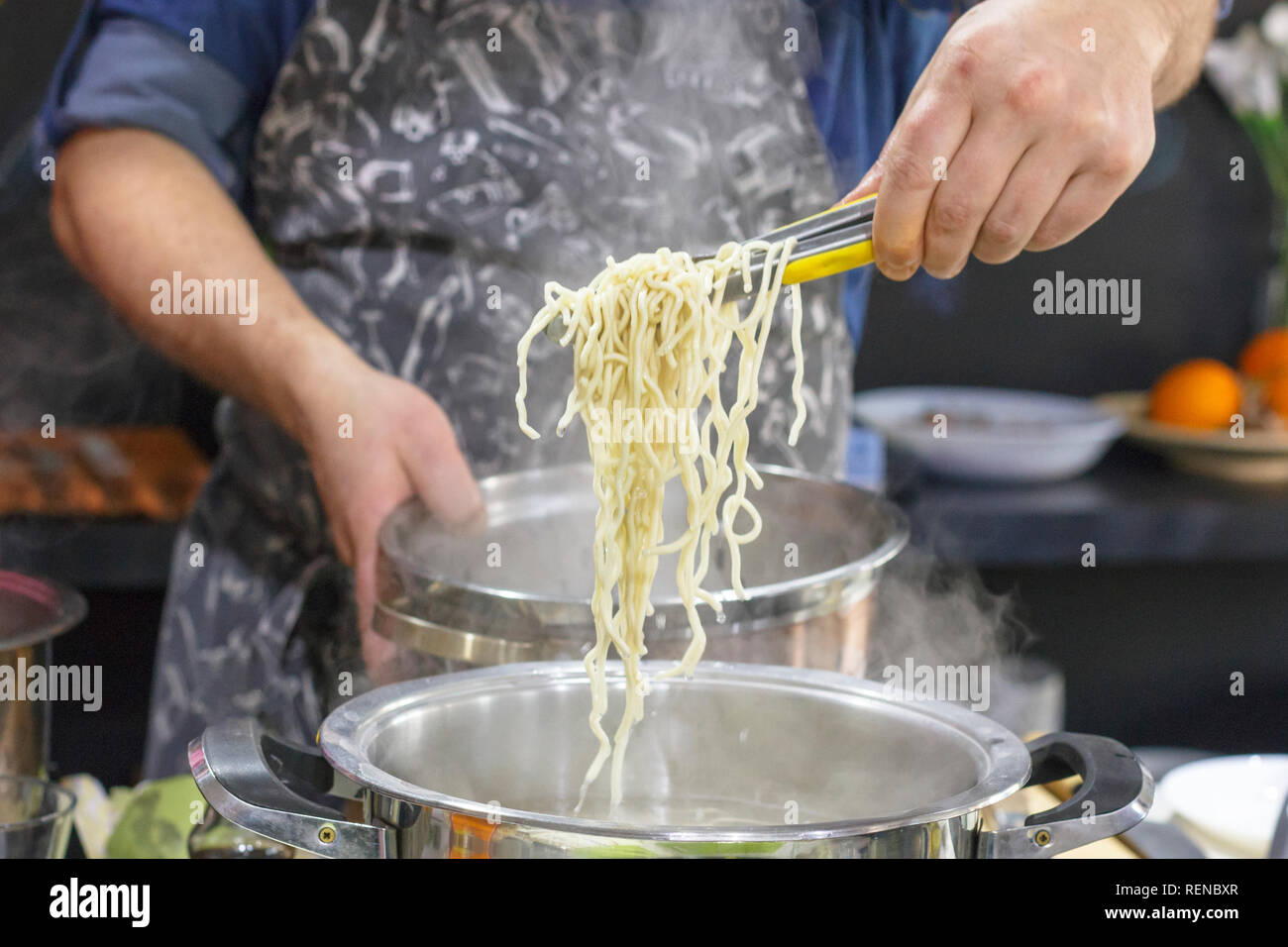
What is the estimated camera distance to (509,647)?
3.39ft

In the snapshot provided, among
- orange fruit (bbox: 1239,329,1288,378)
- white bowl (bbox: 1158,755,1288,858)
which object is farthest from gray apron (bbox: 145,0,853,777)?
orange fruit (bbox: 1239,329,1288,378)

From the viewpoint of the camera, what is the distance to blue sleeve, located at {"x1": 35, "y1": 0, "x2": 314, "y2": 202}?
151cm

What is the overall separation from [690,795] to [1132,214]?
2.46 meters

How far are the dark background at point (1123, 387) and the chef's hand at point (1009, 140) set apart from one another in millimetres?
1590

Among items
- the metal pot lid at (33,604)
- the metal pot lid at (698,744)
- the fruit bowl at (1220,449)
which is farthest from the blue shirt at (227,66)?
the fruit bowl at (1220,449)

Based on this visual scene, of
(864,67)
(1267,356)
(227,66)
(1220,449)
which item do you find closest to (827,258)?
(864,67)

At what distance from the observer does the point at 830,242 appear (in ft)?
3.33

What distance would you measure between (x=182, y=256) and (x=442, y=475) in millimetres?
484

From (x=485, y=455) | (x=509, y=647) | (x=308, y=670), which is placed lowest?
(x=308, y=670)

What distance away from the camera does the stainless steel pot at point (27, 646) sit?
0.95 metres

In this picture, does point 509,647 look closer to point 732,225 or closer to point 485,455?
point 485,455

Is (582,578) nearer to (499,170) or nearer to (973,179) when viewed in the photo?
(499,170)

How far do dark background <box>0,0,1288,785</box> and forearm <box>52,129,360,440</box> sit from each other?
91 cm

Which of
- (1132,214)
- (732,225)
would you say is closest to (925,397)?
(1132,214)
